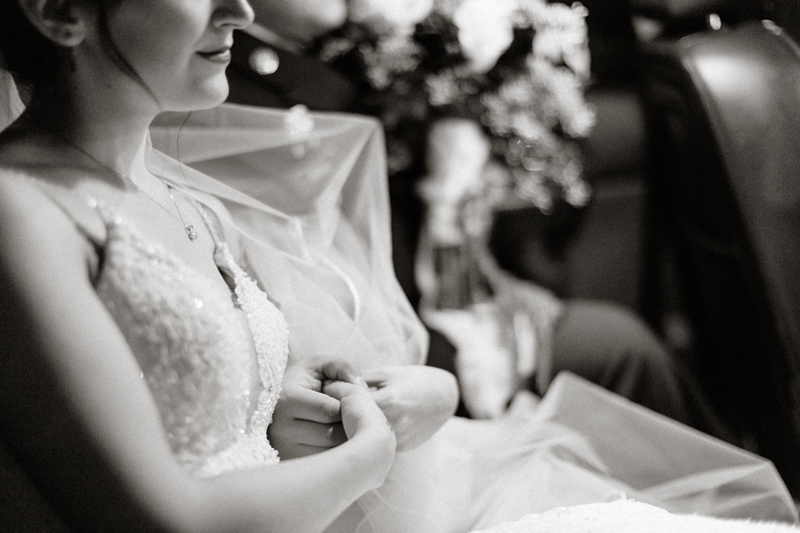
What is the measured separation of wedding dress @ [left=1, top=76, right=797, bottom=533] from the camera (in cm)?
62

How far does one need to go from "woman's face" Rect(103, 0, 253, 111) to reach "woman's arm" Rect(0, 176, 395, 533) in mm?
158

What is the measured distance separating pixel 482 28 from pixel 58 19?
1148mm

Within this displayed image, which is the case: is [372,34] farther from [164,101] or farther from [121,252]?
[121,252]

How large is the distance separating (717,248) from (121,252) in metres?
1.33

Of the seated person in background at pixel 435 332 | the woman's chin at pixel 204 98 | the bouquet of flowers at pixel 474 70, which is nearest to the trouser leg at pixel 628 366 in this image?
the seated person in background at pixel 435 332

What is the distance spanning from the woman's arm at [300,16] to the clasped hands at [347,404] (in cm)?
63

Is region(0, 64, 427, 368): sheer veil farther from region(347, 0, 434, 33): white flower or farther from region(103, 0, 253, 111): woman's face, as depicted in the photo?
region(347, 0, 434, 33): white flower

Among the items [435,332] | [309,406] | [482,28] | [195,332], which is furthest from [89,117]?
[482,28]

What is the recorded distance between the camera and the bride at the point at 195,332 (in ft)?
1.67

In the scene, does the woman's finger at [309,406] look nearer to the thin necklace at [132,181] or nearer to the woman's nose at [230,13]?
the thin necklace at [132,181]

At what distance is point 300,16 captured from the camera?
4.15 ft

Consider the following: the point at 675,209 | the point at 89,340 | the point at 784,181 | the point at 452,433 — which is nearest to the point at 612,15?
the point at 675,209

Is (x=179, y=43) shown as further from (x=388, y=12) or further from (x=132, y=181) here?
(x=388, y=12)

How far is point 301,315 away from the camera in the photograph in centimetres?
85
